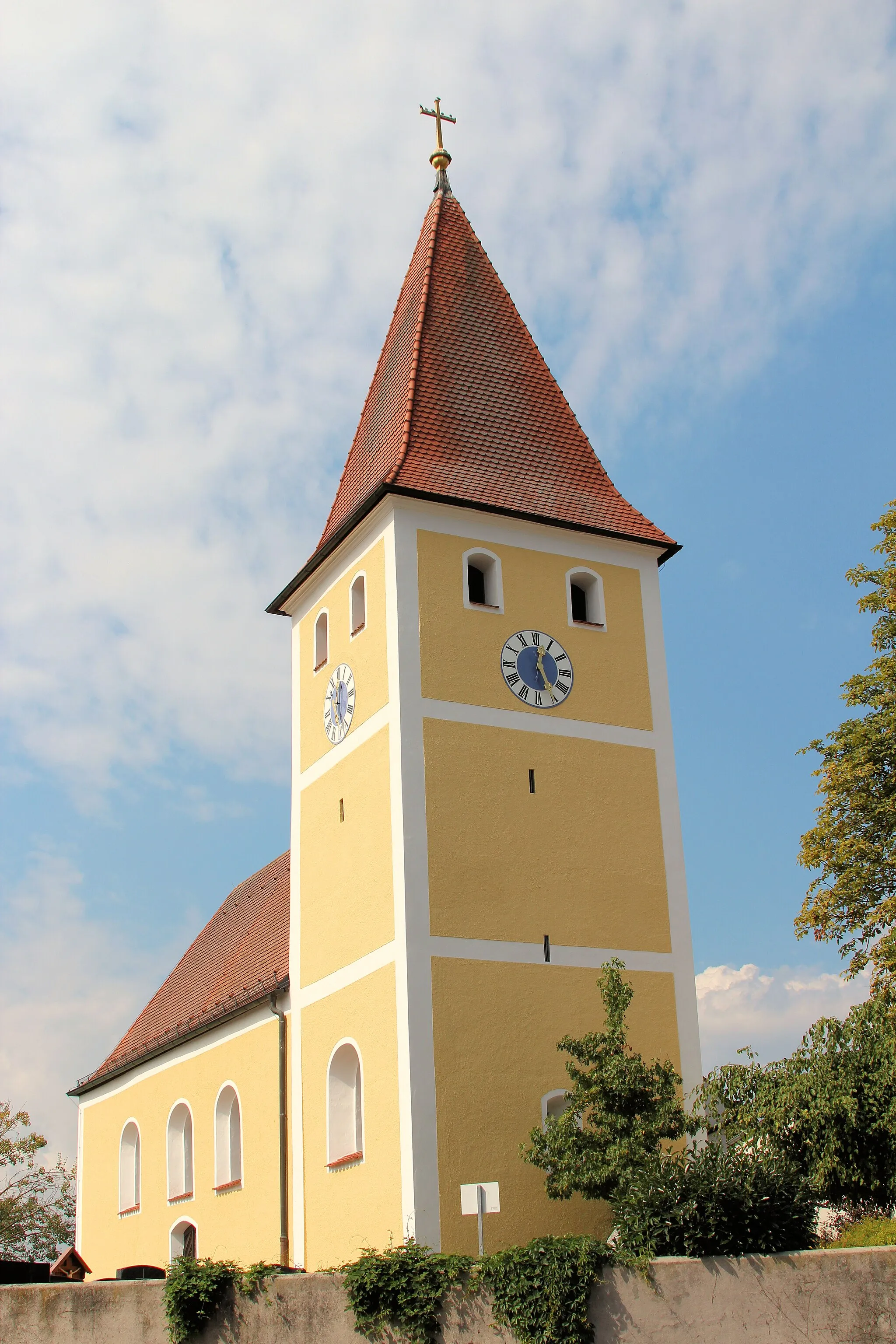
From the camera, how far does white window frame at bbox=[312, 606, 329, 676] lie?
24.0m

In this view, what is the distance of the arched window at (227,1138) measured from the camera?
81.7 feet

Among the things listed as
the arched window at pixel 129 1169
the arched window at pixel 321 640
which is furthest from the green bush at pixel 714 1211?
the arched window at pixel 129 1169

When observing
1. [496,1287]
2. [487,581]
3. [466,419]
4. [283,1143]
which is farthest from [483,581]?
[496,1287]

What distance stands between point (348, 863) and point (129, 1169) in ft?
41.6

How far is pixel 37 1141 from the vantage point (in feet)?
131

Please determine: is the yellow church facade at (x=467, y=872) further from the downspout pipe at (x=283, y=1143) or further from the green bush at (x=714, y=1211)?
the green bush at (x=714, y=1211)

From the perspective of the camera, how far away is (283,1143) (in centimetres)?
2200

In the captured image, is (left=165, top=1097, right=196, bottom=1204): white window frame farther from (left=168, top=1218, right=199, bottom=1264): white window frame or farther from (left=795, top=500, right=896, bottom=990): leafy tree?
(left=795, top=500, right=896, bottom=990): leafy tree

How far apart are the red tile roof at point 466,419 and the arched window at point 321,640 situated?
2.91 feet

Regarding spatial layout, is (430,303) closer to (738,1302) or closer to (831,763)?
(831,763)

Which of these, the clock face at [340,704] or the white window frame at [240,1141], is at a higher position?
the clock face at [340,704]

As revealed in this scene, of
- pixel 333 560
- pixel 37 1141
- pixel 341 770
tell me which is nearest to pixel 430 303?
pixel 333 560

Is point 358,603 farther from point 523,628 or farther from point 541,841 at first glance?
point 541,841

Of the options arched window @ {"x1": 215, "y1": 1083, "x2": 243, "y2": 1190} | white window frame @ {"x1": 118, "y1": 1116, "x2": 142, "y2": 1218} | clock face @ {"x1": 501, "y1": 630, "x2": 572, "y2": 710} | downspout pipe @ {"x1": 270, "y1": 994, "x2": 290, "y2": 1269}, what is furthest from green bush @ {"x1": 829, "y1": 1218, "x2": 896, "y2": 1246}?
white window frame @ {"x1": 118, "y1": 1116, "x2": 142, "y2": 1218}
